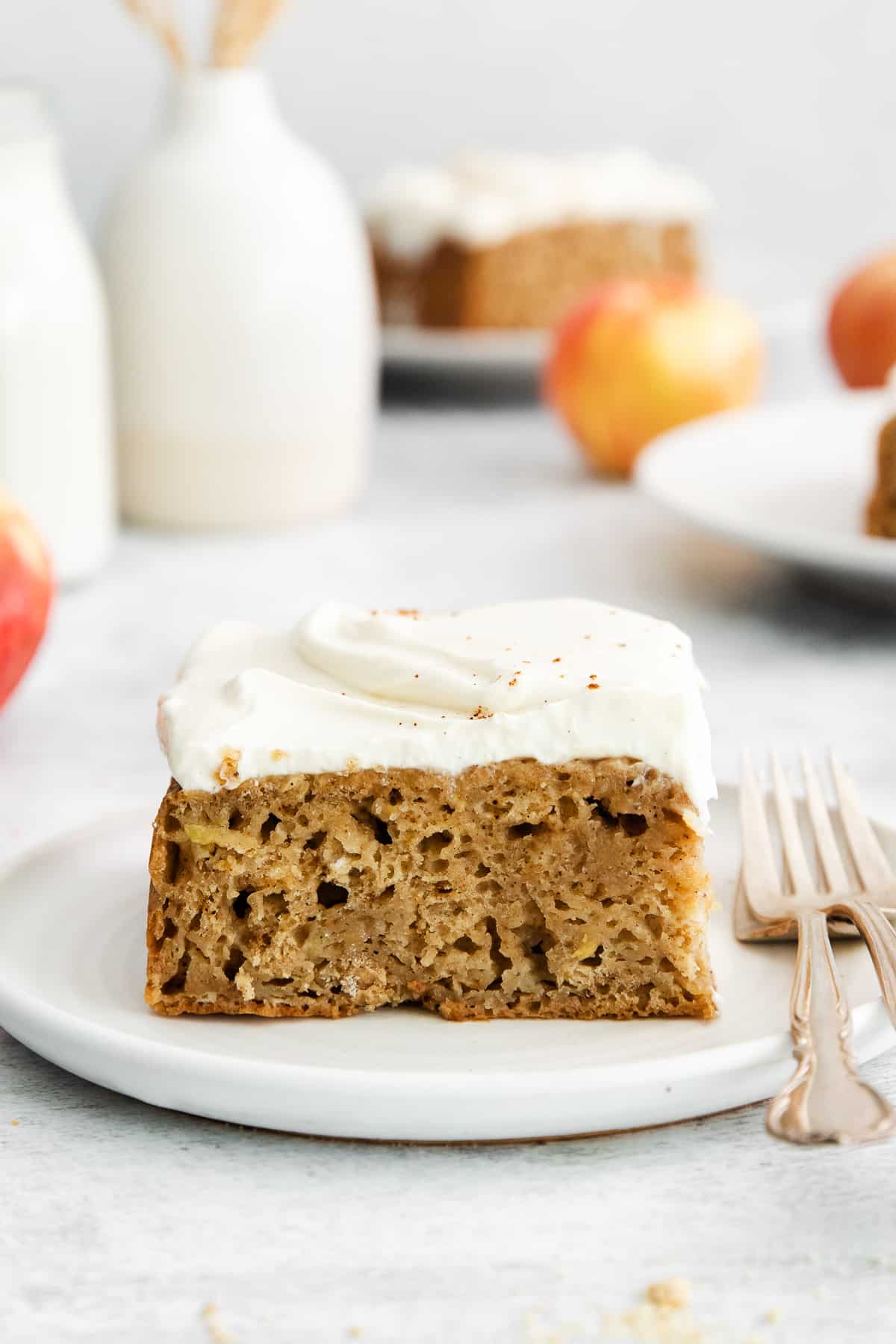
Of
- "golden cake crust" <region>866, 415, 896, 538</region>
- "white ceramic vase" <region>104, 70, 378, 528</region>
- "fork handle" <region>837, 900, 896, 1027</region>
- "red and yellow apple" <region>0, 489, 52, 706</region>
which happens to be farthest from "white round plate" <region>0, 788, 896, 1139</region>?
"white ceramic vase" <region>104, 70, 378, 528</region>

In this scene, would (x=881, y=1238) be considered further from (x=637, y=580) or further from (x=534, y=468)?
(x=534, y=468)

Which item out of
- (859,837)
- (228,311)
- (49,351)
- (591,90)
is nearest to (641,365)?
(228,311)

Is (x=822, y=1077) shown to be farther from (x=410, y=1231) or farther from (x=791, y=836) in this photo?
(x=791, y=836)

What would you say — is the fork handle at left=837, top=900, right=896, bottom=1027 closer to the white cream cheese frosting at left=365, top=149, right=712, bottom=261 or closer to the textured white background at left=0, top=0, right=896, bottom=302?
the white cream cheese frosting at left=365, top=149, right=712, bottom=261

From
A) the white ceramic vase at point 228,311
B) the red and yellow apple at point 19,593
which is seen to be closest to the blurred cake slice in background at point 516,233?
the white ceramic vase at point 228,311

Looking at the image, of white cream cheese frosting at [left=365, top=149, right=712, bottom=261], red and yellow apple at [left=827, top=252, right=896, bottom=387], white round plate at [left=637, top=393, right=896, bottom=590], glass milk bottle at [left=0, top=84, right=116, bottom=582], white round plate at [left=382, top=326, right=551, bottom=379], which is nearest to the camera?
white round plate at [left=637, top=393, right=896, bottom=590]

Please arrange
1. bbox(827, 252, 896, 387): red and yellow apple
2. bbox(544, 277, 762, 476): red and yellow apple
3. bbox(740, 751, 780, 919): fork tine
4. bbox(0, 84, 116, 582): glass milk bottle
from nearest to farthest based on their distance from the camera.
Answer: bbox(740, 751, 780, 919): fork tine < bbox(0, 84, 116, 582): glass milk bottle < bbox(544, 277, 762, 476): red and yellow apple < bbox(827, 252, 896, 387): red and yellow apple

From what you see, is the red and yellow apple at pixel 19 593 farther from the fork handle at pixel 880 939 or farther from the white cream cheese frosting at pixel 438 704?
the fork handle at pixel 880 939
